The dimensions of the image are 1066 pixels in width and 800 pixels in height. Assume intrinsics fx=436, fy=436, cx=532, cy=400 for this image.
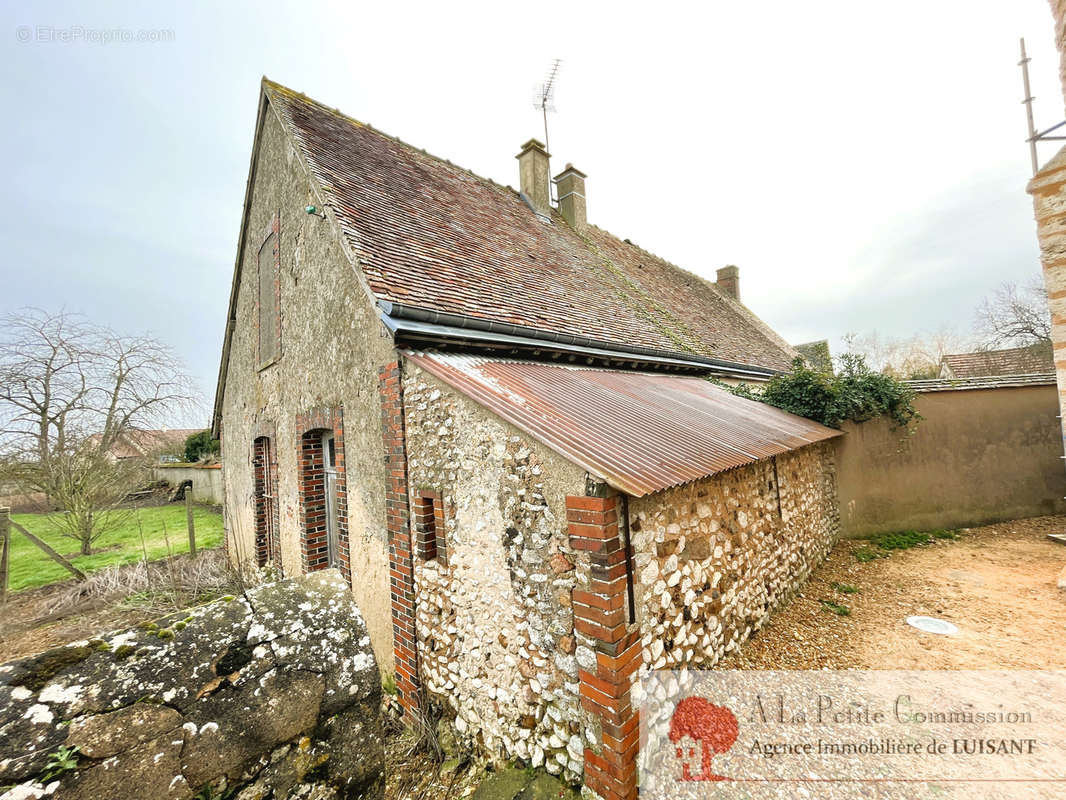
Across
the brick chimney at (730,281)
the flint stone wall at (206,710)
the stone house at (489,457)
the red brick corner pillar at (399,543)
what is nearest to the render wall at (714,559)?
the stone house at (489,457)

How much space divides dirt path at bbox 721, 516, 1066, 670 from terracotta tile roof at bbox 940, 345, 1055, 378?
14749 millimetres

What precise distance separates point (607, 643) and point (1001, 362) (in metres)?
24.8

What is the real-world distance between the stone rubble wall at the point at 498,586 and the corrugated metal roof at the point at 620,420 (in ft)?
0.51

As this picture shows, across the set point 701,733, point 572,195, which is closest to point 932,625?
point 701,733

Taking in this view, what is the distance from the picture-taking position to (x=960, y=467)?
8.18 meters

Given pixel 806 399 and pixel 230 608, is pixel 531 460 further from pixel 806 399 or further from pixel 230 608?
pixel 806 399

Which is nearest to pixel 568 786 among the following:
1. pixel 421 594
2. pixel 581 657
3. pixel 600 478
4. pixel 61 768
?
pixel 581 657

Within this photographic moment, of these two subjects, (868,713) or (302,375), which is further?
(302,375)

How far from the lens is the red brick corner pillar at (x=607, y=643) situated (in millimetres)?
2545

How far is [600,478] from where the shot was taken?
2.46m

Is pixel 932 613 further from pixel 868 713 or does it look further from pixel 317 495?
pixel 317 495

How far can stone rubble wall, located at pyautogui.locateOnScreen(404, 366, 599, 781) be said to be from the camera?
279 centimetres

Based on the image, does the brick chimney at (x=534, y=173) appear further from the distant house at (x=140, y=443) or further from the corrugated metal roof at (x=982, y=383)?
the distant house at (x=140, y=443)

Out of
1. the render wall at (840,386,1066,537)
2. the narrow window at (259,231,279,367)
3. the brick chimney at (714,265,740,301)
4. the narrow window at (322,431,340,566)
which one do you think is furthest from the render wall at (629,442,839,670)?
the brick chimney at (714,265,740,301)
